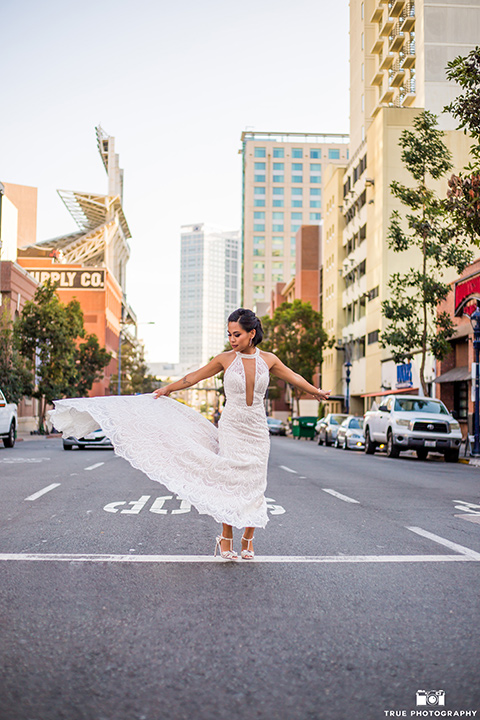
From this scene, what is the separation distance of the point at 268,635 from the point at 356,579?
1.67 m

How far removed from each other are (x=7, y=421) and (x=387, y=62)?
50.2m

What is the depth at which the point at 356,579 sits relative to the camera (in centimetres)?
583

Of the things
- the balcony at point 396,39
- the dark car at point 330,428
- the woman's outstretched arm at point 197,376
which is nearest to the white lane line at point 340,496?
the woman's outstretched arm at point 197,376

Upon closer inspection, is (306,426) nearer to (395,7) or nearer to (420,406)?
(420,406)

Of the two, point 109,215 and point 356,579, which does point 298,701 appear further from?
point 109,215

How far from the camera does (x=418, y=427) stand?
2489 centimetres

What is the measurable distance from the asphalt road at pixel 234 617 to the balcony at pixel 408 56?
56.0 meters

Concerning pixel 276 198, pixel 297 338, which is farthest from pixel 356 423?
pixel 276 198

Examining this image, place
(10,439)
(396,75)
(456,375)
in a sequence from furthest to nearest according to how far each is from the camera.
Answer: (396,75) → (456,375) → (10,439)

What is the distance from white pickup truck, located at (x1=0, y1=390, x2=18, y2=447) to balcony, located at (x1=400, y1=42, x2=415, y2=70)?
44.1 metres

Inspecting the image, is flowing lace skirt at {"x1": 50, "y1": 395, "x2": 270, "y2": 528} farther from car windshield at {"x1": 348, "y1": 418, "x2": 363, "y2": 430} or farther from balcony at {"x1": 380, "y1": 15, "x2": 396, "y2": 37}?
balcony at {"x1": 380, "y1": 15, "x2": 396, "y2": 37}

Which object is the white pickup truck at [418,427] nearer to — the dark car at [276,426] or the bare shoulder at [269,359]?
the bare shoulder at [269,359]

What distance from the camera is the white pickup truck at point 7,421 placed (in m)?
25.4

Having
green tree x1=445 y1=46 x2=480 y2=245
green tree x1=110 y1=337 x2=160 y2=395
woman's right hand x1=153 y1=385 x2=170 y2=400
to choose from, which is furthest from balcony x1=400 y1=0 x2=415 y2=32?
woman's right hand x1=153 y1=385 x2=170 y2=400
